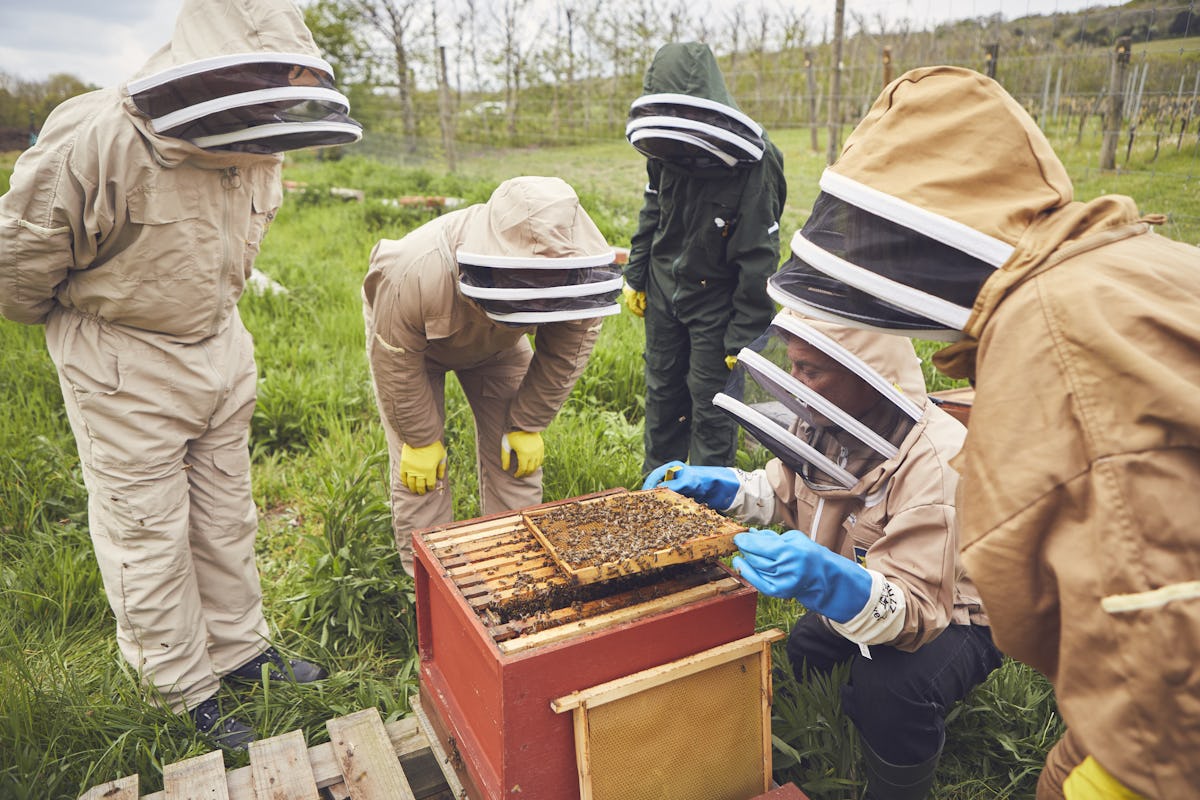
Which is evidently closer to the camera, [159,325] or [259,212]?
[159,325]

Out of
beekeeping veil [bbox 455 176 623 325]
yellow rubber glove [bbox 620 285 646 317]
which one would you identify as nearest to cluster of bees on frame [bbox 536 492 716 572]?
beekeeping veil [bbox 455 176 623 325]

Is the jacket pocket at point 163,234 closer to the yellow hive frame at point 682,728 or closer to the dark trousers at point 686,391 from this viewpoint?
Result: the yellow hive frame at point 682,728

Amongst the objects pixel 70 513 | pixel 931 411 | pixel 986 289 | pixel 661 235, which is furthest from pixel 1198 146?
pixel 70 513

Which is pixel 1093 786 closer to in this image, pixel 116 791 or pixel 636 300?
pixel 116 791

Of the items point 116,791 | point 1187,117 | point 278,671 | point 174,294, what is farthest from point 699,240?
point 1187,117

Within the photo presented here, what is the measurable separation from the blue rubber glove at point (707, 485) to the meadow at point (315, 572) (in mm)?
720

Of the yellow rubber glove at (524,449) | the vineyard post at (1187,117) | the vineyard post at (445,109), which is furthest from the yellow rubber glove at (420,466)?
the vineyard post at (445,109)

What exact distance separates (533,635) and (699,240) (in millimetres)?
2673

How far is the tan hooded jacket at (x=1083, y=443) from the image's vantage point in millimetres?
1147

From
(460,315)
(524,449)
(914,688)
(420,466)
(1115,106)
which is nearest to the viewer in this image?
(914,688)

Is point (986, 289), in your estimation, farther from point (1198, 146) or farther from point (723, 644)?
point (1198, 146)

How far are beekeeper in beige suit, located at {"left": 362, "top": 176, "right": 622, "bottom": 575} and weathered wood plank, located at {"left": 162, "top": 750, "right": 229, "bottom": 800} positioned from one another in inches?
48.7

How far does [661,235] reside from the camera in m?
4.36

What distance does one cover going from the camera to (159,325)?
8.66 ft
